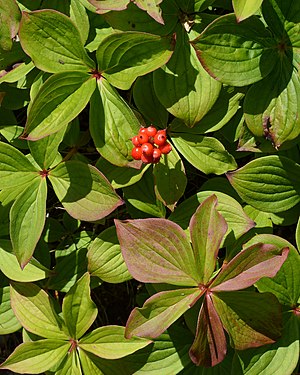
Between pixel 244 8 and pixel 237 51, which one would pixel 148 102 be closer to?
pixel 237 51

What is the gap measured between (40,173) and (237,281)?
91 centimetres

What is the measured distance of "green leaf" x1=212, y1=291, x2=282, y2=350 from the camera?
231 centimetres

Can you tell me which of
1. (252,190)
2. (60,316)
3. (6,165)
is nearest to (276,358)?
(252,190)

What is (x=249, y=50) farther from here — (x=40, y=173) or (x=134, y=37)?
(x=40, y=173)

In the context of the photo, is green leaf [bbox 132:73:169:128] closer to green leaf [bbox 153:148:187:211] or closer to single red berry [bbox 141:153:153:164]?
green leaf [bbox 153:148:187:211]

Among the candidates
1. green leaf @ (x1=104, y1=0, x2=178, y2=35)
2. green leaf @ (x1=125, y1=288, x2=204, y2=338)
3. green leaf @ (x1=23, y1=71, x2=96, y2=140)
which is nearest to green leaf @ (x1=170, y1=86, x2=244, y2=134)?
green leaf @ (x1=104, y1=0, x2=178, y2=35)

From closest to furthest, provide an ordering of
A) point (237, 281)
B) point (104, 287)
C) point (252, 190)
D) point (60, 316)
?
point (237, 281) → point (252, 190) → point (60, 316) → point (104, 287)

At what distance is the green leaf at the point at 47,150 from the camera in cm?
248

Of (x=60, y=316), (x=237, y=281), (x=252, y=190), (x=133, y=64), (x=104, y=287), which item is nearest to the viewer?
(x=237, y=281)

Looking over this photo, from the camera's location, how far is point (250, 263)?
2.22 meters

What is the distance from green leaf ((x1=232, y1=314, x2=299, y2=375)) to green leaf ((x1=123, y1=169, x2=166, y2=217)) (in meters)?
0.66

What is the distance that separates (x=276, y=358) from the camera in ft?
7.89

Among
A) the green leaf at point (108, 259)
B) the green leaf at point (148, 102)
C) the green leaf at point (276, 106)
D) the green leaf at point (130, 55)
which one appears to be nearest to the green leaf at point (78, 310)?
the green leaf at point (108, 259)

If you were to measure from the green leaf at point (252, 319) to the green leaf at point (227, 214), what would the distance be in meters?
0.28
